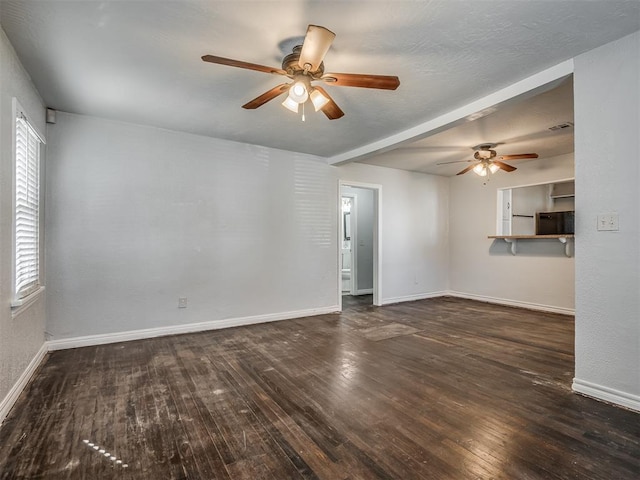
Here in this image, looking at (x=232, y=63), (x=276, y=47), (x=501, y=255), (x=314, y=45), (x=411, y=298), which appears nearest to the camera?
(x=314, y=45)

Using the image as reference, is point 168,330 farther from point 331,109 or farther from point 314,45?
point 314,45

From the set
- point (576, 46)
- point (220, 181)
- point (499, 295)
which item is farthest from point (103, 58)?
point (499, 295)

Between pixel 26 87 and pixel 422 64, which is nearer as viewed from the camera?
pixel 422 64

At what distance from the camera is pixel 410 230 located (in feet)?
20.6

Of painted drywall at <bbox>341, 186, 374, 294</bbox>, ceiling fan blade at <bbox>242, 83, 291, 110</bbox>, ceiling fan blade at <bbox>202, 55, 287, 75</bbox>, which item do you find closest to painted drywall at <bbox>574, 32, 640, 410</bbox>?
ceiling fan blade at <bbox>242, 83, 291, 110</bbox>

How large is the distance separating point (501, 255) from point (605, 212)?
12.8ft

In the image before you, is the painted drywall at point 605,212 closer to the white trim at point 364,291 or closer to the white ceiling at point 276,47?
the white ceiling at point 276,47

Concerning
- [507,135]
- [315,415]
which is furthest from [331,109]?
[507,135]

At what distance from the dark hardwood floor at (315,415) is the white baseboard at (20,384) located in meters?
0.06

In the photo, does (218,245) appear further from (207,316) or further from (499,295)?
(499,295)

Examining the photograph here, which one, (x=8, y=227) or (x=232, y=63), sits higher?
(x=232, y=63)

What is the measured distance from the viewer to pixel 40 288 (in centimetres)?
304

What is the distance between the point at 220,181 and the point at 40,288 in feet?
7.23

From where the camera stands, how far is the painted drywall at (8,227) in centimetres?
212
